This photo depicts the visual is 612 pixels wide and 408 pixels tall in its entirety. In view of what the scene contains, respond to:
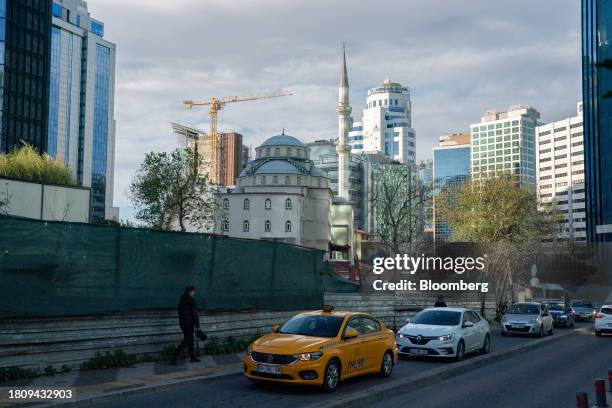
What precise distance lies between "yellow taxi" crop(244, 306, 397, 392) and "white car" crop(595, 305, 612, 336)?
16.6 meters

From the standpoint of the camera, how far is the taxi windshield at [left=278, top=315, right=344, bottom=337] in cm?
1335

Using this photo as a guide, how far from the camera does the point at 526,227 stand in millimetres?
43906

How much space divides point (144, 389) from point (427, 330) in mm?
8944

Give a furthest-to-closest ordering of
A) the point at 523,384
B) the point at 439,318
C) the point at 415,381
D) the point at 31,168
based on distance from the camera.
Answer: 1. the point at 31,168
2. the point at 439,318
3. the point at 523,384
4. the point at 415,381

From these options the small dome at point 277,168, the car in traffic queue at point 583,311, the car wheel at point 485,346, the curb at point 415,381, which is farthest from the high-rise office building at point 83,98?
the curb at point 415,381

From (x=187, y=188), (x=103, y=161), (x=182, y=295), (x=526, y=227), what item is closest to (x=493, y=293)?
(x=526, y=227)

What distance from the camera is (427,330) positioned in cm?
1831

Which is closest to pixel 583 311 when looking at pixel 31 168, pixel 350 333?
pixel 350 333

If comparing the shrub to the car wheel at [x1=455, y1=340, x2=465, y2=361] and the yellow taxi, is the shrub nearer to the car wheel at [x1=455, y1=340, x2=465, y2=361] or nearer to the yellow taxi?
the yellow taxi

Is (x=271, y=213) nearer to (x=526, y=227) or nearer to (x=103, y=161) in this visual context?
(x=526, y=227)

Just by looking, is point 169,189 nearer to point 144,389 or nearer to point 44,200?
point 44,200

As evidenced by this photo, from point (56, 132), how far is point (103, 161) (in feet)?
86.2

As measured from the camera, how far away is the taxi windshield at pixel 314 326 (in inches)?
526

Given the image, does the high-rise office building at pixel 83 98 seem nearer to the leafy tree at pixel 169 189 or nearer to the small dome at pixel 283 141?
the small dome at pixel 283 141
